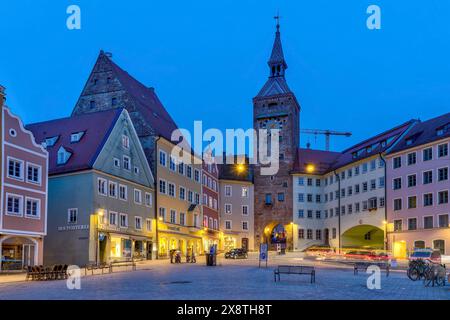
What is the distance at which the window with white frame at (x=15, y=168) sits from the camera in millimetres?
36766

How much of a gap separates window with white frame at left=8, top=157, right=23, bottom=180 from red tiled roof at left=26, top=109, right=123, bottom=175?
23.2ft

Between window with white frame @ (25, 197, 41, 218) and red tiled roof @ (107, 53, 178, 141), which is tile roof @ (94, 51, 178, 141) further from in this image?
window with white frame @ (25, 197, 41, 218)

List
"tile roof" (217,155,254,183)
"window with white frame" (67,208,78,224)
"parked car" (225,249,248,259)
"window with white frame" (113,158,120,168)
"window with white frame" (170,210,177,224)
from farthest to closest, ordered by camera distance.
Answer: "tile roof" (217,155,254,183), "window with white frame" (170,210,177,224), "parked car" (225,249,248,259), "window with white frame" (113,158,120,168), "window with white frame" (67,208,78,224)

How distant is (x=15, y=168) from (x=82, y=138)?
11.3 m

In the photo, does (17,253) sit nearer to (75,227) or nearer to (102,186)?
(75,227)

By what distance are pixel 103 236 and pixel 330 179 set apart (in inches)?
1840

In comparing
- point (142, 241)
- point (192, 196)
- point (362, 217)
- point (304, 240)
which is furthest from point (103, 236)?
point (304, 240)

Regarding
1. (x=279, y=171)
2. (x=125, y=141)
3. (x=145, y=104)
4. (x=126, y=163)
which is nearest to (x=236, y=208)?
(x=279, y=171)

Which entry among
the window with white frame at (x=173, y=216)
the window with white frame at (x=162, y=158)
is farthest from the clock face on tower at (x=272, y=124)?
the window with white frame at (x=162, y=158)

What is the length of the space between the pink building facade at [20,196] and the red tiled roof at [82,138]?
16.6ft

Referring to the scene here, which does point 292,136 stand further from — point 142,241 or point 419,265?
point 419,265

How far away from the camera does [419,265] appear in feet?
87.6

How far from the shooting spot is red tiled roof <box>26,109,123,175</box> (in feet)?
149

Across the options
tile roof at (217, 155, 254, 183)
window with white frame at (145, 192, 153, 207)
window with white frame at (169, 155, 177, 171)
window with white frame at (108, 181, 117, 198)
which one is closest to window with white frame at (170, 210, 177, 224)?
window with white frame at (169, 155, 177, 171)
